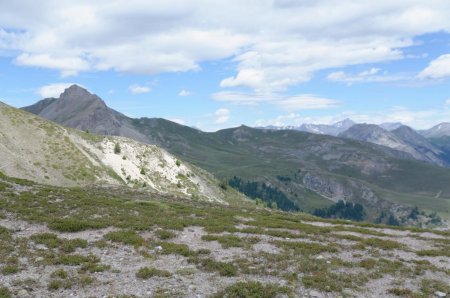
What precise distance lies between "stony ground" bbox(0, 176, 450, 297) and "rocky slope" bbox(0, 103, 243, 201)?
34335mm

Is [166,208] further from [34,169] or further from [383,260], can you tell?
[34,169]

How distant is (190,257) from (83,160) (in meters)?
61.5

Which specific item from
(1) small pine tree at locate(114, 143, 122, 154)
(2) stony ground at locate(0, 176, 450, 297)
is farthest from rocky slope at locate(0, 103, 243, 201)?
(2) stony ground at locate(0, 176, 450, 297)

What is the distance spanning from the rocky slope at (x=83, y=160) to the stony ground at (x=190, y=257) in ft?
113

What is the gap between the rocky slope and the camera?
230ft

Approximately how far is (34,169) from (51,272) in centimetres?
5384

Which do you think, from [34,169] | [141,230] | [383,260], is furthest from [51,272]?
[34,169]

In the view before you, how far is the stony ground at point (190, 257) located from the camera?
65.0ft

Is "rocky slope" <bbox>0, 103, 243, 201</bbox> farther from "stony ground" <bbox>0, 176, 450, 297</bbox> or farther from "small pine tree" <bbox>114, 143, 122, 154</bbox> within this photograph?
"stony ground" <bbox>0, 176, 450, 297</bbox>

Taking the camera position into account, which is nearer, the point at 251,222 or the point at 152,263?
the point at 152,263

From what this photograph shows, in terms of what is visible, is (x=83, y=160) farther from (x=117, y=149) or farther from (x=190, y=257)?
(x=190, y=257)

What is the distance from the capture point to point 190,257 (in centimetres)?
2456

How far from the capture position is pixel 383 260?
26.7m

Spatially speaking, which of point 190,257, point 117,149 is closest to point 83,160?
point 117,149
